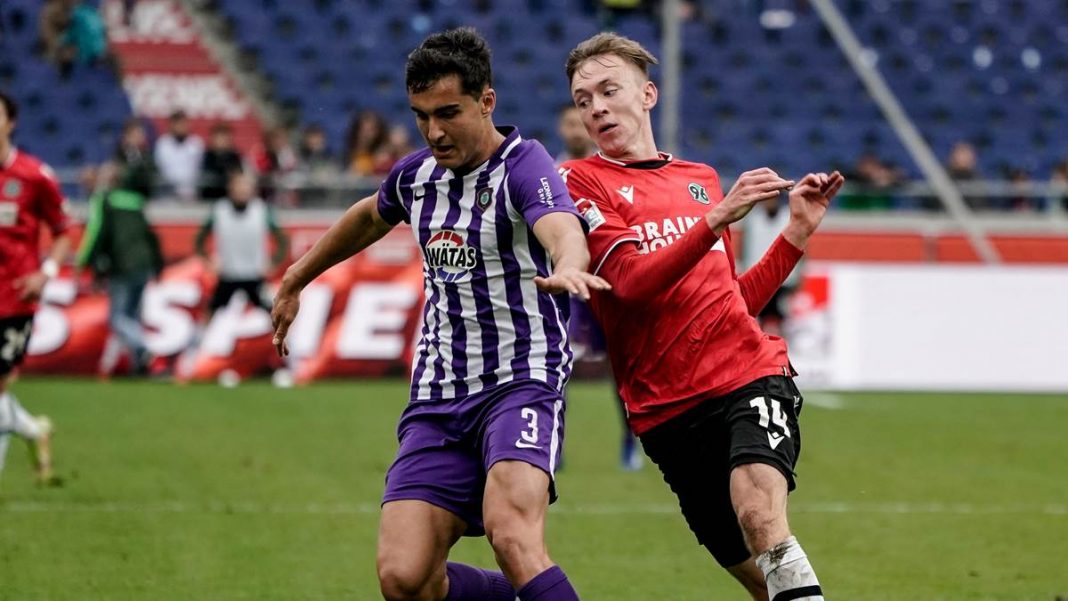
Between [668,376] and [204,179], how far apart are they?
1468 cm

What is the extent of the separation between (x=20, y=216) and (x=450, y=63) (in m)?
5.12

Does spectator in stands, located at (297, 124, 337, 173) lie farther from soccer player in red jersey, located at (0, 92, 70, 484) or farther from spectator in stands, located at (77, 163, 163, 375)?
soccer player in red jersey, located at (0, 92, 70, 484)

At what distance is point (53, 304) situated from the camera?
683 inches

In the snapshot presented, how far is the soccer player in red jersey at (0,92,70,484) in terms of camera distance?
9.13 metres

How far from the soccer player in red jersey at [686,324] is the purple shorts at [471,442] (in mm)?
421

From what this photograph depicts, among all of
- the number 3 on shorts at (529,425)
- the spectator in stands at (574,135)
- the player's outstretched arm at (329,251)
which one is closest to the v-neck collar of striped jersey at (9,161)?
the spectator in stands at (574,135)

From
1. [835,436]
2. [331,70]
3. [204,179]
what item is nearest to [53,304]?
[204,179]

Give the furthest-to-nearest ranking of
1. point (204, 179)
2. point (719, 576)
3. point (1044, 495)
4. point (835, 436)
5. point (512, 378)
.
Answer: point (204, 179)
point (835, 436)
point (1044, 495)
point (719, 576)
point (512, 378)

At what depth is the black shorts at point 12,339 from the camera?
916 cm

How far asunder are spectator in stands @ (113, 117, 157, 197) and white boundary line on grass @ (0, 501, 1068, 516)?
914 cm

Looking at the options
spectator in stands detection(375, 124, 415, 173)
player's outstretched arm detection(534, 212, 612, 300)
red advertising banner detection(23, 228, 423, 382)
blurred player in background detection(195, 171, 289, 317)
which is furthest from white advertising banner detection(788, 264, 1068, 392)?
player's outstretched arm detection(534, 212, 612, 300)

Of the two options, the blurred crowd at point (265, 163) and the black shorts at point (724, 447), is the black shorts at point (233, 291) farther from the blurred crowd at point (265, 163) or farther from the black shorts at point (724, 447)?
the black shorts at point (724, 447)

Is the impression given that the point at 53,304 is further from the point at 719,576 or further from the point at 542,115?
the point at 719,576

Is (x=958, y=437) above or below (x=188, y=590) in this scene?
below
